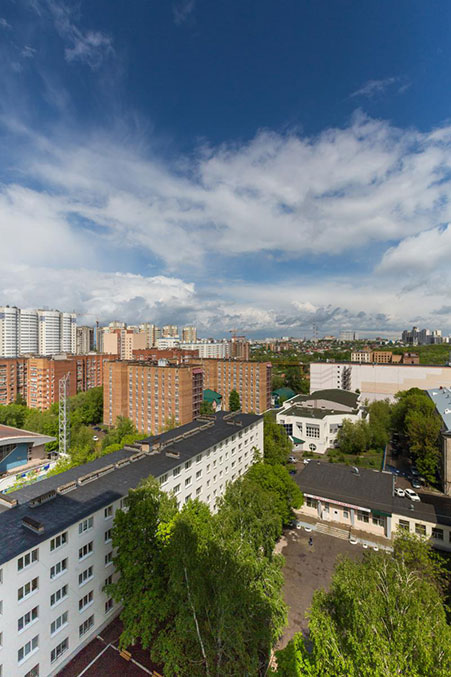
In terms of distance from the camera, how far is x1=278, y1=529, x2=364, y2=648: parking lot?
1531 cm

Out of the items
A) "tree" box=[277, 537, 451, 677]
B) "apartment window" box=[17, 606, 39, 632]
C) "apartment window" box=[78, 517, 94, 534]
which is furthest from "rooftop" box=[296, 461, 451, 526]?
"apartment window" box=[17, 606, 39, 632]

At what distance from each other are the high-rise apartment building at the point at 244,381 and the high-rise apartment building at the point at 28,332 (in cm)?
6469

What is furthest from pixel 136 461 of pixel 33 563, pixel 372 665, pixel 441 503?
pixel 441 503

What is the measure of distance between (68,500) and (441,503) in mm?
29620

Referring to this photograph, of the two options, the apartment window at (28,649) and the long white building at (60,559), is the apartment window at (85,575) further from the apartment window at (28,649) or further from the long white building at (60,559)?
the apartment window at (28,649)

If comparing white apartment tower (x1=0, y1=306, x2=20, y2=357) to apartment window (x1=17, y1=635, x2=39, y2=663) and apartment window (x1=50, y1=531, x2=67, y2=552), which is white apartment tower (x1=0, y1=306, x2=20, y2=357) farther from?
apartment window (x1=17, y1=635, x2=39, y2=663)

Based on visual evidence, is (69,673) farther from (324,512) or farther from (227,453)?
(324,512)

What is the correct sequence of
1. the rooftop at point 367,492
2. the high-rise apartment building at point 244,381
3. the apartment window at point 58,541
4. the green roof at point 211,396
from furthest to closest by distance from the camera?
1. the green roof at point 211,396
2. the high-rise apartment building at point 244,381
3. the rooftop at point 367,492
4. the apartment window at point 58,541

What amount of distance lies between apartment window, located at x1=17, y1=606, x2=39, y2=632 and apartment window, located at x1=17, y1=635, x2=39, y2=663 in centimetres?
74

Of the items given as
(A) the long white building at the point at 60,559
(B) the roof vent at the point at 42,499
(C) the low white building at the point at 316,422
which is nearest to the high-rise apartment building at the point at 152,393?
(C) the low white building at the point at 316,422

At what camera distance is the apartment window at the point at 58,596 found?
1186 cm

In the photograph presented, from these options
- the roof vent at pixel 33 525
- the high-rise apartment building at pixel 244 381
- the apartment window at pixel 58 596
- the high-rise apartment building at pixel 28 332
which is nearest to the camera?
the roof vent at pixel 33 525

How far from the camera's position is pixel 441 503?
84.8 ft

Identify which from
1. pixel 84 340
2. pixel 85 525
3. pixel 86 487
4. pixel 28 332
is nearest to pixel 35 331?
pixel 28 332
